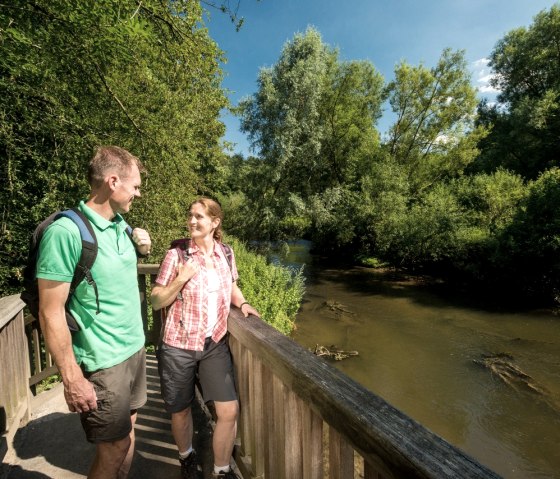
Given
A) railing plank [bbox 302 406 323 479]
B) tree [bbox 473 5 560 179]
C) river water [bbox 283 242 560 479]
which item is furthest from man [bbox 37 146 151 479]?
tree [bbox 473 5 560 179]

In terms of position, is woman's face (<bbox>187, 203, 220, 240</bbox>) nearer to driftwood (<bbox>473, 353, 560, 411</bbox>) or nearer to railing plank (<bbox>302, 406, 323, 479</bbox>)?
railing plank (<bbox>302, 406, 323, 479</bbox>)

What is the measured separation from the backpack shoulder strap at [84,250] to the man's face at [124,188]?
0.75 ft

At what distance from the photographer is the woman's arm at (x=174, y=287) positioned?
1.93 metres

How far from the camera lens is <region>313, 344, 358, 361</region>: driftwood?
9.34 meters

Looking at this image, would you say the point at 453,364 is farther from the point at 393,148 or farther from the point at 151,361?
the point at 393,148

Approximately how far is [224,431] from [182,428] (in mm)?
338

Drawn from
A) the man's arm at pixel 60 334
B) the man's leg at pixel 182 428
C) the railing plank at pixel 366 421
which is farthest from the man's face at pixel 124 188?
the man's leg at pixel 182 428

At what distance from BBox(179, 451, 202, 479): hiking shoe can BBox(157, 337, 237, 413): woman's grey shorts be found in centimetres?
40

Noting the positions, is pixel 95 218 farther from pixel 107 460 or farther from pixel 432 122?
pixel 432 122

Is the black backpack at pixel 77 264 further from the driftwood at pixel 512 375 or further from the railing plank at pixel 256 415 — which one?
the driftwood at pixel 512 375

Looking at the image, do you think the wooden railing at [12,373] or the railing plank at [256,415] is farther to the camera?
the wooden railing at [12,373]

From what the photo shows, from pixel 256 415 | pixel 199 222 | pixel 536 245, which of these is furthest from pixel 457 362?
pixel 199 222

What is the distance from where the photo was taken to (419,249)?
18594mm

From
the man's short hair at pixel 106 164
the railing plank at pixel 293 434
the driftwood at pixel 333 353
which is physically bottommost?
the driftwood at pixel 333 353
